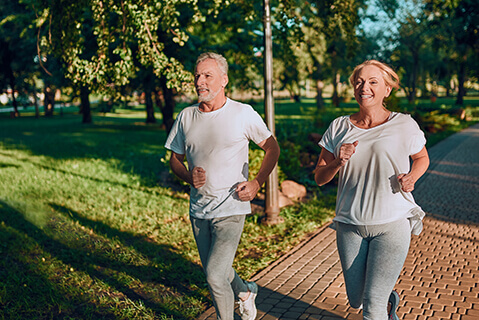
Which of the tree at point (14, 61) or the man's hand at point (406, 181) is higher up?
the tree at point (14, 61)

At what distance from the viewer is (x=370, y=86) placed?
286 cm

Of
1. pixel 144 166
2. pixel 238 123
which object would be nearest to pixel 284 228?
pixel 238 123

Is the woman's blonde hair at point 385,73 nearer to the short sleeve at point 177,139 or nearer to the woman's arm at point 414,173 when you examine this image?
the woman's arm at point 414,173

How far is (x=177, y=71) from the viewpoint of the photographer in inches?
271

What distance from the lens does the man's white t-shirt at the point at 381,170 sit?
2.82m

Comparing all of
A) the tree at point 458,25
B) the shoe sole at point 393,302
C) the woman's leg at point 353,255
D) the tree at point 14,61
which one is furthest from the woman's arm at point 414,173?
the tree at point 14,61

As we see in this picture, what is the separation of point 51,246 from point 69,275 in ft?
4.18

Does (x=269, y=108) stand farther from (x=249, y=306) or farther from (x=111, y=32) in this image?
(x=249, y=306)

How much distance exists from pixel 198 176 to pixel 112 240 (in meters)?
3.87

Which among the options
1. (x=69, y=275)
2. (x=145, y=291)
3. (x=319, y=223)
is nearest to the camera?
(x=145, y=291)

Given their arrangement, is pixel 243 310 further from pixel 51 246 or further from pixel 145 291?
pixel 51 246

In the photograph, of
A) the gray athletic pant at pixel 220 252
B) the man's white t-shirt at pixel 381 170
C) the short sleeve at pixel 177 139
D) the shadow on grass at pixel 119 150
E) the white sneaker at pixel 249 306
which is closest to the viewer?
the man's white t-shirt at pixel 381 170

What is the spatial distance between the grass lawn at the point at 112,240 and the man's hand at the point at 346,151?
2.31 metres

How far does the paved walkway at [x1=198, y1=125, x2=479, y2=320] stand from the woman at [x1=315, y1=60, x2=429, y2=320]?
139cm
